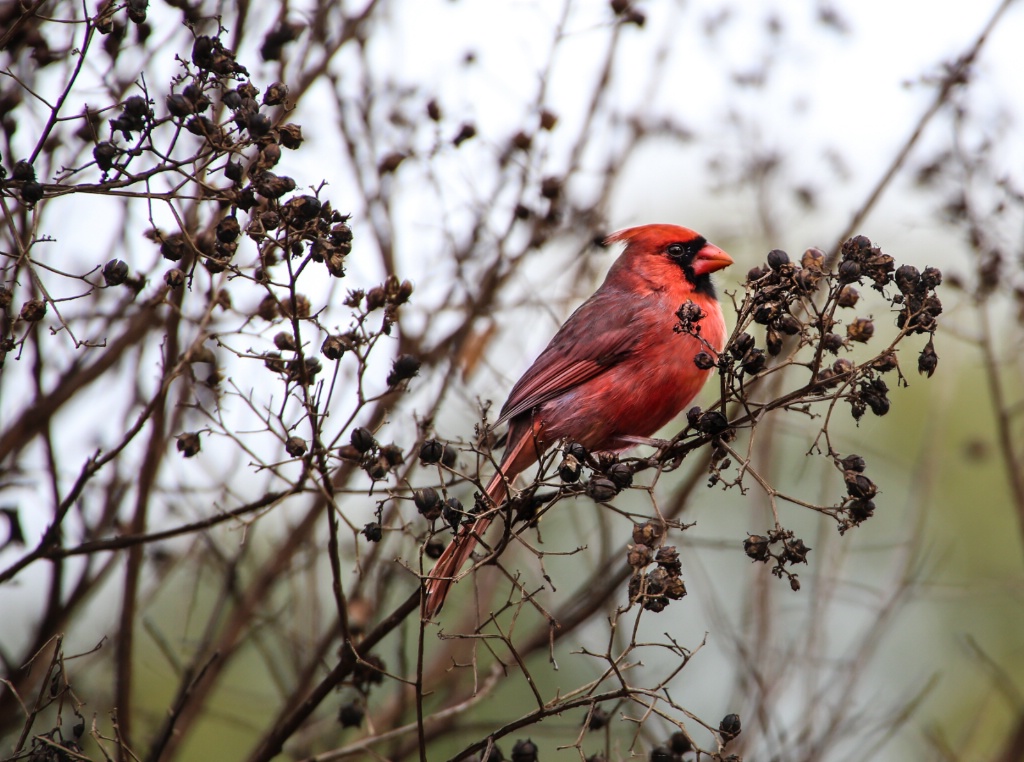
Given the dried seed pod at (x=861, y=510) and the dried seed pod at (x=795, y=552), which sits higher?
the dried seed pod at (x=861, y=510)

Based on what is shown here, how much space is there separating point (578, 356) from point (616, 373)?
179 millimetres

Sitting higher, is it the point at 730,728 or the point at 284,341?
the point at 284,341

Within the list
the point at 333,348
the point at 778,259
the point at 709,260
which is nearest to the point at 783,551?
the point at 778,259

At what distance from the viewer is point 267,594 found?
3.98 metres

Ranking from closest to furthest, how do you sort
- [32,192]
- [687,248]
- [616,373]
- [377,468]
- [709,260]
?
[32,192], [377,468], [616,373], [709,260], [687,248]

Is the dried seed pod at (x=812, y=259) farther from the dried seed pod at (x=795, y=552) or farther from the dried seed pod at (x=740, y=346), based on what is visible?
the dried seed pod at (x=795, y=552)

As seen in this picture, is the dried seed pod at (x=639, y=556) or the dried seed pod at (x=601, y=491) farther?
the dried seed pod at (x=601, y=491)

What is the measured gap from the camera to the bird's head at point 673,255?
15.2 feet

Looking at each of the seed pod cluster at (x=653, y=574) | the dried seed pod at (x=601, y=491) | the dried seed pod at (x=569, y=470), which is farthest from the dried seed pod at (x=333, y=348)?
the seed pod cluster at (x=653, y=574)

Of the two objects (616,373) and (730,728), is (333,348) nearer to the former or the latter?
(730,728)

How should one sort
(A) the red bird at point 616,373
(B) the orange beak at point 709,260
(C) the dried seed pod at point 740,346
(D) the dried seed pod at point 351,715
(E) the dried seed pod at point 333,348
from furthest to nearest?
(B) the orange beak at point 709,260, (A) the red bird at point 616,373, (D) the dried seed pod at point 351,715, (E) the dried seed pod at point 333,348, (C) the dried seed pod at point 740,346

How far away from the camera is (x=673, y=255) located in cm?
473

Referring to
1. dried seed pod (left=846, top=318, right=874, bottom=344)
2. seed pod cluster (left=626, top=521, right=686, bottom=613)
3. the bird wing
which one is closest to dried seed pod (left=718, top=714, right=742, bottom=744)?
seed pod cluster (left=626, top=521, right=686, bottom=613)

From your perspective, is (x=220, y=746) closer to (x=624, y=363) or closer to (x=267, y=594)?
(x=267, y=594)
